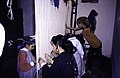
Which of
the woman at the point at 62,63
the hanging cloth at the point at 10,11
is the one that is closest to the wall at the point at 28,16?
the hanging cloth at the point at 10,11

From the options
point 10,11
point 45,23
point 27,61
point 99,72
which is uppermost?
point 10,11

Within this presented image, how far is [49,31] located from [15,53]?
60cm

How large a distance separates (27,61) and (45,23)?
588 mm

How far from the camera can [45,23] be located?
10.9 ft

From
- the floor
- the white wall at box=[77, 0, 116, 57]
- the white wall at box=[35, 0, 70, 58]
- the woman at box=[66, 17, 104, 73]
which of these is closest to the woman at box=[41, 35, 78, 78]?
the white wall at box=[35, 0, 70, 58]

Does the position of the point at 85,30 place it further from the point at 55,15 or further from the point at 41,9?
the point at 41,9

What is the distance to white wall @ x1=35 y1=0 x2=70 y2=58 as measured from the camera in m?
3.06

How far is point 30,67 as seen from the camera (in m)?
3.25

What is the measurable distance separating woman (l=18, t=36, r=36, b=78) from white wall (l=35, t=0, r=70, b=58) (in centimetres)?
16

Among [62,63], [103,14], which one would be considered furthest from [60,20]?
[103,14]

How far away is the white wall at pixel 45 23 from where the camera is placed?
3.06m

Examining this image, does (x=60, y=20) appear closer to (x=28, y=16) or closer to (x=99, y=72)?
(x=28, y=16)

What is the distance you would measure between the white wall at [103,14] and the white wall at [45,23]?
1.67 metres

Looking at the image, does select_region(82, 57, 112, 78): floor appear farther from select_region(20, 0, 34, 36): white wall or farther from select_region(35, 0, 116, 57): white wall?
select_region(20, 0, 34, 36): white wall
